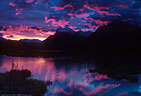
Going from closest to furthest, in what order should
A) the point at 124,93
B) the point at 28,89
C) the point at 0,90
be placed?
the point at 0,90 → the point at 28,89 → the point at 124,93

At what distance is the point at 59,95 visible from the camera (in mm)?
25891

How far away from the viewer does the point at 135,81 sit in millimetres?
37781

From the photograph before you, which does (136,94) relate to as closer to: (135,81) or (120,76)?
(135,81)

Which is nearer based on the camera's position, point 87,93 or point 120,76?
point 87,93

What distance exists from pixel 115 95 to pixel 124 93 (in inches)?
85.5

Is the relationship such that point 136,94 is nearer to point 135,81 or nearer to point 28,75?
point 135,81

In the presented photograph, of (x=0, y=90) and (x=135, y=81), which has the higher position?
(x=0, y=90)

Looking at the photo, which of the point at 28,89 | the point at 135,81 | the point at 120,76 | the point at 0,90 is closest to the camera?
the point at 0,90

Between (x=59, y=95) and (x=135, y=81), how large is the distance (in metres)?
21.0

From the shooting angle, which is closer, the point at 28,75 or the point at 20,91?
the point at 20,91

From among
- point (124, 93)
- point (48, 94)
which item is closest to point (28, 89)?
point (48, 94)

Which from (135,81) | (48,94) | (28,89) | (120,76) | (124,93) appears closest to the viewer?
(28,89)

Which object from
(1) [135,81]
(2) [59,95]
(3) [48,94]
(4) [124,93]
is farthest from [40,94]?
(1) [135,81]

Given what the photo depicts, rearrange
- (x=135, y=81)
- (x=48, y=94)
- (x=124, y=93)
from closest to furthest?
(x=48, y=94) → (x=124, y=93) → (x=135, y=81)
